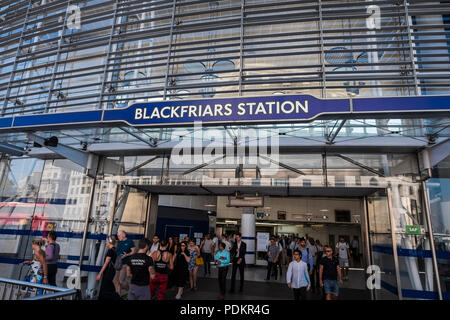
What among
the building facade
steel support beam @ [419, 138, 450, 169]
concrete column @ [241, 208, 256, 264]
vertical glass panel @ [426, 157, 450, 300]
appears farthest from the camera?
concrete column @ [241, 208, 256, 264]

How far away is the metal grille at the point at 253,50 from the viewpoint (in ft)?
19.6

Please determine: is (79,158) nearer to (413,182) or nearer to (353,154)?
(353,154)

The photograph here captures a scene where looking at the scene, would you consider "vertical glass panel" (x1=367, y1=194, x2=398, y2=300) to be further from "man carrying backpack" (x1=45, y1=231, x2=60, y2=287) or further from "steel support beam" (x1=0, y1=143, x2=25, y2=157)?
"steel support beam" (x1=0, y1=143, x2=25, y2=157)

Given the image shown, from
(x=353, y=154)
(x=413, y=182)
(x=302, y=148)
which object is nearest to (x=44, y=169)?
(x=302, y=148)

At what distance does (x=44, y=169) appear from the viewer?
10.0m

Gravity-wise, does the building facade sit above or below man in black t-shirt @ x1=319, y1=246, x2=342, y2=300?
above

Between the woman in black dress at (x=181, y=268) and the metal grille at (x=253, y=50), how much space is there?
4349 mm

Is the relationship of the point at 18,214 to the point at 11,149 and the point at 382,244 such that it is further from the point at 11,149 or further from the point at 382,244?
the point at 382,244

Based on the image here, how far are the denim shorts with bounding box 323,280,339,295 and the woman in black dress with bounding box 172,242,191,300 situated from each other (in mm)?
3610

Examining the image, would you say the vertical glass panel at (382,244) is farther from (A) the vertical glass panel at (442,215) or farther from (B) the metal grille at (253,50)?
(B) the metal grille at (253,50)

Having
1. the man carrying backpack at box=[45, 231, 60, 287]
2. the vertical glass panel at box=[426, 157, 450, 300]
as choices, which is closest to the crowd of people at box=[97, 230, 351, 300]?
the man carrying backpack at box=[45, 231, 60, 287]

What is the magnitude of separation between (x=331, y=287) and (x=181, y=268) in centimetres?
388

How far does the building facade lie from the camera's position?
627cm
